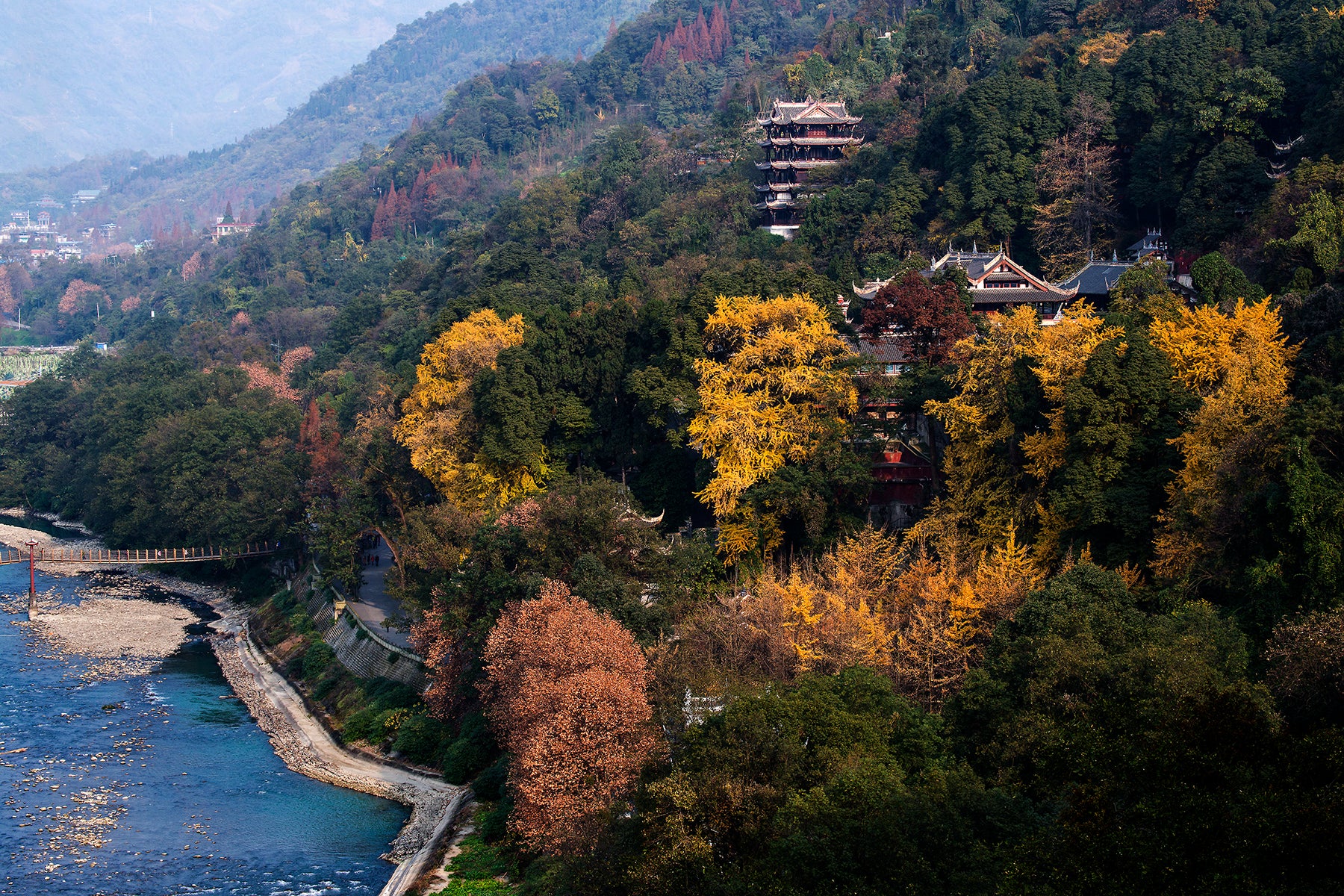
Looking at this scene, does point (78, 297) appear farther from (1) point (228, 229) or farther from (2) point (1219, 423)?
(2) point (1219, 423)

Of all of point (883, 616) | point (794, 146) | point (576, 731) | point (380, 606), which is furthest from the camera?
point (794, 146)

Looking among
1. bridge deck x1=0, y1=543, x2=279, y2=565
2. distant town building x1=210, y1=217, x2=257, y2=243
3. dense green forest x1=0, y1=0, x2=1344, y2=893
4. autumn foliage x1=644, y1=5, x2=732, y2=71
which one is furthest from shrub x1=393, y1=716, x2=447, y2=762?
distant town building x1=210, y1=217, x2=257, y2=243

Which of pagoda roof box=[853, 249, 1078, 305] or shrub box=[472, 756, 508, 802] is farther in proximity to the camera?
pagoda roof box=[853, 249, 1078, 305]

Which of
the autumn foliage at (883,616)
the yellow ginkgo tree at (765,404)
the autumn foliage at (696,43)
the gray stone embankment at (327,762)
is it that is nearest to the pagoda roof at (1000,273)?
the yellow ginkgo tree at (765,404)

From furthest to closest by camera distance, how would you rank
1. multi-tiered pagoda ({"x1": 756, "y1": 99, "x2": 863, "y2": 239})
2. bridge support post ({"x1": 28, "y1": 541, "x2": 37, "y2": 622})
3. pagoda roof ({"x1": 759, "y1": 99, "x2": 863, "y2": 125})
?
pagoda roof ({"x1": 759, "y1": 99, "x2": 863, "y2": 125})
multi-tiered pagoda ({"x1": 756, "y1": 99, "x2": 863, "y2": 239})
bridge support post ({"x1": 28, "y1": 541, "x2": 37, "y2": 622})

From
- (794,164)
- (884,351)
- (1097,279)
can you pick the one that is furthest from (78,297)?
(1097,279)

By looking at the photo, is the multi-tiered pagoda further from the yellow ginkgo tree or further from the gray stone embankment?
the gray stone embankment

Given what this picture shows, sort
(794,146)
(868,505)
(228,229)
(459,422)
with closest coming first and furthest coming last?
(868,505) < (459,422) < (794,146) < (228,229)

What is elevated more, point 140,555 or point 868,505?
point 868,505
